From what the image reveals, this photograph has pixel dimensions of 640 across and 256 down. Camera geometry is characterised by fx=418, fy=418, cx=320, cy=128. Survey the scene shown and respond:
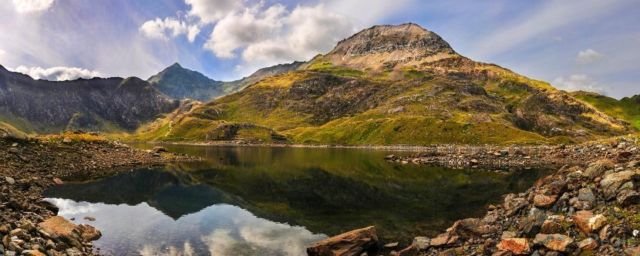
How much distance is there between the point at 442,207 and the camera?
51750 millimetres

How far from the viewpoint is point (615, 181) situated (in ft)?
88.2

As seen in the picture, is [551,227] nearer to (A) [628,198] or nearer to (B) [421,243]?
(A) [628,198]

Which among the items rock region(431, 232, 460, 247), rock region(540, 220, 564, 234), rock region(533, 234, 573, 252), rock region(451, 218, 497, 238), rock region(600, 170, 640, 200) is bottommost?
rock region(431, 232, 460, 247)

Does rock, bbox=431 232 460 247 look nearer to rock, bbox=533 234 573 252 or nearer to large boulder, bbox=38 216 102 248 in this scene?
rock, bbox=533 234 573 252

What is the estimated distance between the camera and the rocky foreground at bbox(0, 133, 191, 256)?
1070 inches

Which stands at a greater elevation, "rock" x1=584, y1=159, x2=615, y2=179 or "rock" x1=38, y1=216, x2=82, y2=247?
"rock" x1=584, y1=159, x2=615, y2=179

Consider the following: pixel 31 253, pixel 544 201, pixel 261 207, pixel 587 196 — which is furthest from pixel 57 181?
pixel 587 196

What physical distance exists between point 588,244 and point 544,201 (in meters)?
8.29

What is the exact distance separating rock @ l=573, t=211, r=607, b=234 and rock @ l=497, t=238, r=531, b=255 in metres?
3.07

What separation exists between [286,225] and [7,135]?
58.6m

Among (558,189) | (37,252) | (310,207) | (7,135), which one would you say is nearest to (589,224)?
(558,189)

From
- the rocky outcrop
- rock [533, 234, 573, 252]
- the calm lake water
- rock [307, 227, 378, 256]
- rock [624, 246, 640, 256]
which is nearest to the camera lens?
rock [624, 246, 640, 256]

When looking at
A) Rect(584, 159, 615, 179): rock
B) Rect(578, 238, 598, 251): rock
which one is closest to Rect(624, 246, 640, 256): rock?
Rect(578, 238, 598, 251): rock

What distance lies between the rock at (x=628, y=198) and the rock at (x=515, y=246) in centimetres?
592
